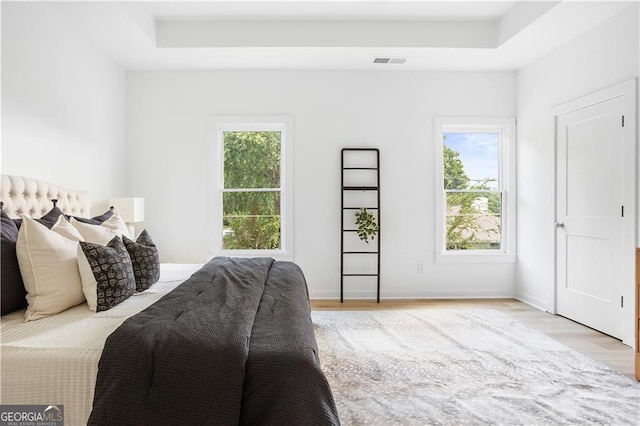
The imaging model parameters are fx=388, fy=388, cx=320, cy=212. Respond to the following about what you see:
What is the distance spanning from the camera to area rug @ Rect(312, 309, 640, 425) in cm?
208

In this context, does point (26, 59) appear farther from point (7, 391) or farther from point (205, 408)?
point (205, 408)

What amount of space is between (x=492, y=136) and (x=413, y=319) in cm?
261

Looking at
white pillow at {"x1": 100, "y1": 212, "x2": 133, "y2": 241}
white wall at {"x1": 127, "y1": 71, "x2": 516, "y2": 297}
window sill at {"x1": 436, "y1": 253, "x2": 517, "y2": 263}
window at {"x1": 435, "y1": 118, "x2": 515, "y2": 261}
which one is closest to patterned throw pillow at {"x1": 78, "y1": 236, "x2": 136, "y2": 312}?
white pillow at {"x1": 100, "y1": 212, "x2": 133, "y2": 241}

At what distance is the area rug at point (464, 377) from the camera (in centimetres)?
208

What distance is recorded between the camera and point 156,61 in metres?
4.35

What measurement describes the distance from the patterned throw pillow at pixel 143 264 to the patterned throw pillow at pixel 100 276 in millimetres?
353

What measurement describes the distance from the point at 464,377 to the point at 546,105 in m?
3.20

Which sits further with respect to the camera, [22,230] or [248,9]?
[248,9]

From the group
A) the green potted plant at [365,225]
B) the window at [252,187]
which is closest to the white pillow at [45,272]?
the window at [252,187]

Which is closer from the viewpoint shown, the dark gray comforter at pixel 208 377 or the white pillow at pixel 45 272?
the dark gray comforter at pixel 208 377

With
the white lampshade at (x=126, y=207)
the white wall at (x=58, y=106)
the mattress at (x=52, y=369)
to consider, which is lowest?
the mattress at (x=52, y=369)

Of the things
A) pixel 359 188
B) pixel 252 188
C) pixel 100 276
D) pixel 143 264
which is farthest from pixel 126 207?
pixel 359 188

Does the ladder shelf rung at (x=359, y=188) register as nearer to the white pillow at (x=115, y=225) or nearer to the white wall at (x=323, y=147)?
the white wall at (x=323, y=147)

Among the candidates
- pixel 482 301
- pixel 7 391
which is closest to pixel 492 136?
pixel 482 301
